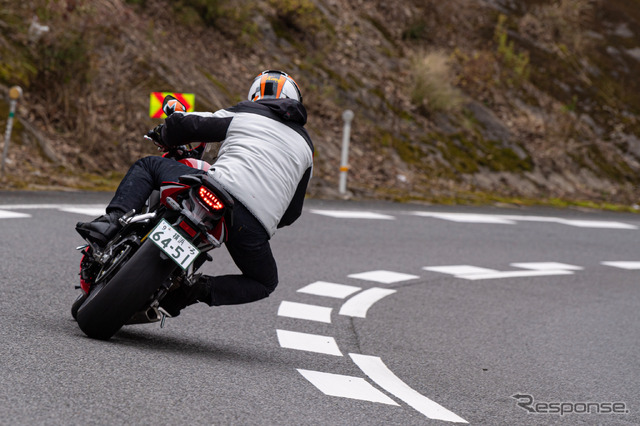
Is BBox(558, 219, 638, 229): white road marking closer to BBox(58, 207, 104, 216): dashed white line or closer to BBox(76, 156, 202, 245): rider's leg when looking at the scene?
BBox(58, 207, 104, 216): dashed white line

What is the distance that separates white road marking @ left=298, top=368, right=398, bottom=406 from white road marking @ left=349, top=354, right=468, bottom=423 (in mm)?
115

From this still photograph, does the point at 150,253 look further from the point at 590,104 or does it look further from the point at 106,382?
the point at 590,104

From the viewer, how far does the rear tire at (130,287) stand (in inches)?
210

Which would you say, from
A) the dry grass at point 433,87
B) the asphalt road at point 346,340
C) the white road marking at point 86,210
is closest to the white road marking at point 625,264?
the asphalt road at point 346,340

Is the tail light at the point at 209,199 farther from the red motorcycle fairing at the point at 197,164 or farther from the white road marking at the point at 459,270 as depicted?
the white road marking at the point at 459,270

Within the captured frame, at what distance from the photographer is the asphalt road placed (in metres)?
4.71

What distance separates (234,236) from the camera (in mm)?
5762

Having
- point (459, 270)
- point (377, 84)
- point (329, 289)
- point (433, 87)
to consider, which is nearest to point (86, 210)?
point (329, 289)

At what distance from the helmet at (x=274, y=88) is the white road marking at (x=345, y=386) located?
166 cm

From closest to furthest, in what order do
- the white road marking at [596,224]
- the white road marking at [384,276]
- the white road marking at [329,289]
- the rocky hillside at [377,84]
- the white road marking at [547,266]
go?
1. the white road marking at [329,289]
2. the white road marking at [384,276]
3. the white road marking at [547,266]
4. the rocky hillside at [377,84]
5. the white road marking at [596,224]

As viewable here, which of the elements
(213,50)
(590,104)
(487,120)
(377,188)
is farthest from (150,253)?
(590,104)

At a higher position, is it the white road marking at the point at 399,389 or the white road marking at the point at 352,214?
the white road marking at the point at 399,389

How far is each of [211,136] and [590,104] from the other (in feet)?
82.7

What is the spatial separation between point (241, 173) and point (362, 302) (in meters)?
3.49
